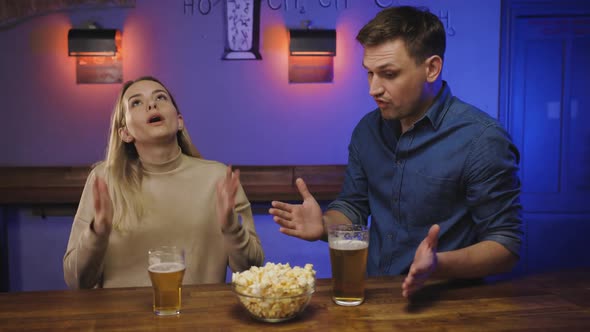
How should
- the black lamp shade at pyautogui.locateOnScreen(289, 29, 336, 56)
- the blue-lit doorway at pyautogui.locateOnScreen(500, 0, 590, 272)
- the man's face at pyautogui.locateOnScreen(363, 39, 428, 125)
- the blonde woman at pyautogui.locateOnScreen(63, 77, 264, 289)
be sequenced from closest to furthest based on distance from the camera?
the man's face at pyautogui.locateOnScreen(363, 39, 428, 125) → the blonde woman at pyautogui.locateOnScreen(63, 77, 264, 289) → the black lamp shade at pyautogui.locateOnScreen(289, 29, 336, 56) → the blue-lit doorway at pyautogui.locateOnScreen(500, 0, 590, 272)

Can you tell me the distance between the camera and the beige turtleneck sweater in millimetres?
1867

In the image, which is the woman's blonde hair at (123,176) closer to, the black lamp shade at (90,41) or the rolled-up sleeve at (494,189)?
the rolled-up sleeve at (494,189)

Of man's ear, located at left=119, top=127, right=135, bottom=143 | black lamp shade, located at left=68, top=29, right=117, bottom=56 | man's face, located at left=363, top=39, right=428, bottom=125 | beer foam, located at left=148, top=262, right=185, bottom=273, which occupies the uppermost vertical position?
black lamp shade, located at left=68, top=29, right=117, bottom=56

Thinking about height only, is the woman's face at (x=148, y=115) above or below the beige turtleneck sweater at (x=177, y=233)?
above

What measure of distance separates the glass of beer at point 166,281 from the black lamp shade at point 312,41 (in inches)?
122

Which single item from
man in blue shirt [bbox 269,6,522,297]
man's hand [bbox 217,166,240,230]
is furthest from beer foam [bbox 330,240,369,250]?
man's hand [bbox 217,166,240,230]

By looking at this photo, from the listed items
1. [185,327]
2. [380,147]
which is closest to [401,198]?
[380,147]

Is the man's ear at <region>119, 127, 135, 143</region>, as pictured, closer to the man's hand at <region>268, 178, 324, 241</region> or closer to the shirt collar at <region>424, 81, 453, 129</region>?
the man's hand at <region>268, 178, 324, 241</region>

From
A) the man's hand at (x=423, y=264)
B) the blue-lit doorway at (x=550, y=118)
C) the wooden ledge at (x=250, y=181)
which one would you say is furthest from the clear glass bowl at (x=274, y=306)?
the blue-lit doorway at (x=550, y=118)

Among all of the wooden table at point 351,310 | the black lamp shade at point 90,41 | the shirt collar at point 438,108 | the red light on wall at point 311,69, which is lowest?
the wooden table at point 351,310

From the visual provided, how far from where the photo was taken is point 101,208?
155 centimetres

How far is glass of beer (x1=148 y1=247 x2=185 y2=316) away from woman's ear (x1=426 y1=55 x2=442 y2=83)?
1073 millimetres

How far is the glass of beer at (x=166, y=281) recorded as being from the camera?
52.0 inches

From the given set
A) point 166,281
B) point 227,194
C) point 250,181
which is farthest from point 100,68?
point 166,281
